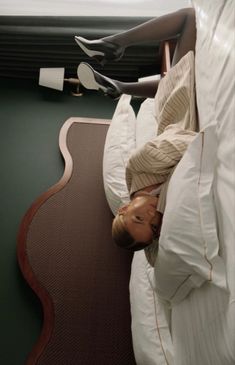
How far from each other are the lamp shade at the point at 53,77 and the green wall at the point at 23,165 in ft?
0.23

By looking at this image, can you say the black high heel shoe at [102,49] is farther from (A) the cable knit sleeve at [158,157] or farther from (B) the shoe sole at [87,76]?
(A) the cable knit sleeve at [158,157]

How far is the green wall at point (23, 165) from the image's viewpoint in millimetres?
1394

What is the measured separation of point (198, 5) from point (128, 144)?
771 millimetres

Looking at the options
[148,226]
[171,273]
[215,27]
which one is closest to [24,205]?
[148,226]

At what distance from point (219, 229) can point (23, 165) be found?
149 centimetres

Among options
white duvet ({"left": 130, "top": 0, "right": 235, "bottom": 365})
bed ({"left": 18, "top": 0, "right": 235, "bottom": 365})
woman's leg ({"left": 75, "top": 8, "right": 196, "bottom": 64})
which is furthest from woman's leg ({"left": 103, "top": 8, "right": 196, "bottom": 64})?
white duvet ({"left": 130, "top": 0, "right": 235, "bottom": 365})

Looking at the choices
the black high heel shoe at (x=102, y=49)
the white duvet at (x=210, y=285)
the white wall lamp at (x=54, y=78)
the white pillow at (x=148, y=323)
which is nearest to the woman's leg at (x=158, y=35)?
the black high heel shoe at (x=102, y=49)

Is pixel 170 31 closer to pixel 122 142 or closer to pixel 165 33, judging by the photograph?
pixel 165 33

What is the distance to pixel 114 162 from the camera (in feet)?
5.16

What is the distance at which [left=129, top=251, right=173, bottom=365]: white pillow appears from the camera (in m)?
1.01

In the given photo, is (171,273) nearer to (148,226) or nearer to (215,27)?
(148,226)

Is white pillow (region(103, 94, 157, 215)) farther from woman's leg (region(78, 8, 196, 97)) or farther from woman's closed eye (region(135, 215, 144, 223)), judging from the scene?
woman's closed eye (region(135, 215, 144, 223))

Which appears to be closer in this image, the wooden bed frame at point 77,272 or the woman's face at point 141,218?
the woman's face at point 141,218

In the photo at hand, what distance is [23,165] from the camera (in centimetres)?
200
